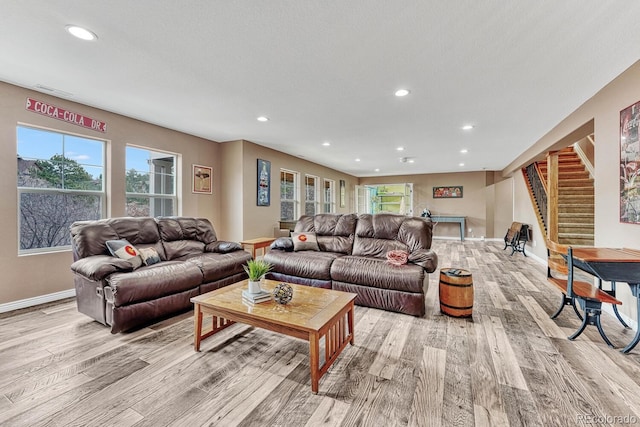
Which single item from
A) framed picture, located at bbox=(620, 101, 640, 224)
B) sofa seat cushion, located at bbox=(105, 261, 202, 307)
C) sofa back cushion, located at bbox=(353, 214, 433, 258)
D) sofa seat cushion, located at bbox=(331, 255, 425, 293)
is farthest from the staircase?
sofa seat cushion, located at bbox=(105, 261, 202, 307)

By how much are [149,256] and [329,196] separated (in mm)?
6338

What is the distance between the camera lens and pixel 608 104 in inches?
111

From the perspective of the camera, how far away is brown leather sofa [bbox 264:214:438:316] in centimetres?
294

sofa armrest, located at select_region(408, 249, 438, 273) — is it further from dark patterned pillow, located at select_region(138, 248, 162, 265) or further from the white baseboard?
the white baseboard

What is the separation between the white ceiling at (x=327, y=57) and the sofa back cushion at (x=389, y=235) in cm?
148

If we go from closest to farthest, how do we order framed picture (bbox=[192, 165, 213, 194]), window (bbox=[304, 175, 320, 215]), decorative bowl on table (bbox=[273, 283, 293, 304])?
decorative bowl on table (bbox=[273, 283, 293, 304])
framed picture (bbox=[192, 165, 213, 194])
window (bbox=[304, 175, 320, 215])

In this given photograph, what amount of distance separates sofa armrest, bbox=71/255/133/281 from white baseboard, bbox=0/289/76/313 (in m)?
1.10

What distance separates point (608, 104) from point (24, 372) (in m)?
5.62

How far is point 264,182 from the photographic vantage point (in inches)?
225

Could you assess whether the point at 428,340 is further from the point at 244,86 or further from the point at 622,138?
the point at 244,86

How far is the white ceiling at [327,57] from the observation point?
179 centimetres

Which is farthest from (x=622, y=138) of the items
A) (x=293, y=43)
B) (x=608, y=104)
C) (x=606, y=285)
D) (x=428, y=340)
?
(x=293, y=43)

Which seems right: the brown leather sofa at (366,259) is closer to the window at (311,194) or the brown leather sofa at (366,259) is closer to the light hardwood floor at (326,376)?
→ the light hardwood floor at (326,376)

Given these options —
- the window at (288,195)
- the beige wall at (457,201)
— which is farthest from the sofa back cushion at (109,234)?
the beige wall at (457,201)
